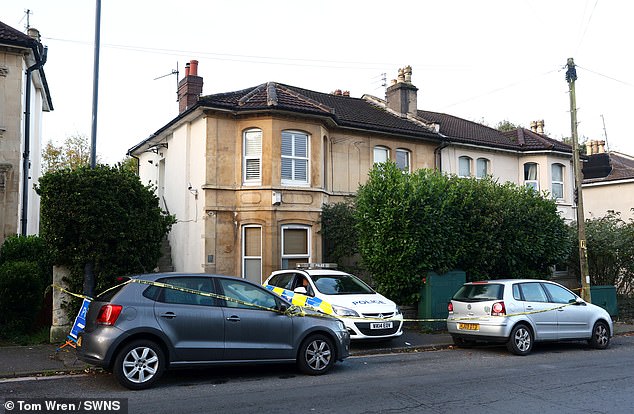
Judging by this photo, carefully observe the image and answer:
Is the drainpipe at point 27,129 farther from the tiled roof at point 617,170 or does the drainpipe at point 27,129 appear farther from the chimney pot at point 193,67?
the tiled roof at point 617,170

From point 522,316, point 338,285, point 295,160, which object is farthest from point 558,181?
point 338,285

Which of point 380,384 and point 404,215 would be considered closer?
point 380,384

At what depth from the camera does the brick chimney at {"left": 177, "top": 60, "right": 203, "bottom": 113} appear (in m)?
21.3

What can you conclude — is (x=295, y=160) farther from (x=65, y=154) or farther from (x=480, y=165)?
(x=65, y=154)

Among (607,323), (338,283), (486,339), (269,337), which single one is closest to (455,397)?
(269,337)

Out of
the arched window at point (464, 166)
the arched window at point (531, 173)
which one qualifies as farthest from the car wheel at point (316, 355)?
the arched window at point (531, 173)

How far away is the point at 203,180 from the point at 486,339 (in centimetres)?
1036

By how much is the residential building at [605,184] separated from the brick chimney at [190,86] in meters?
22.8

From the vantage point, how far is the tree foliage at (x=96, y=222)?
38.8 feet

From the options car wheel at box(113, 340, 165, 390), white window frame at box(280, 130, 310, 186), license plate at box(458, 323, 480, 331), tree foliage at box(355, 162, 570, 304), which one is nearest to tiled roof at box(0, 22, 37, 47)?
white window frame at box(280, 130, 310, 186)

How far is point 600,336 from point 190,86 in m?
16.1

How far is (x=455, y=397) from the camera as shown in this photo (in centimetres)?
770

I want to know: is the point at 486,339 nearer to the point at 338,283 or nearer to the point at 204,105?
the point at 338,283

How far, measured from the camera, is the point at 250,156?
18562 mm
